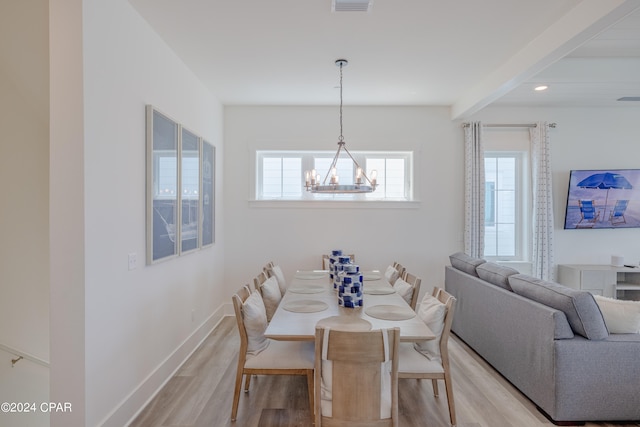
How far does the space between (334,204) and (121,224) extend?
294 centimetres

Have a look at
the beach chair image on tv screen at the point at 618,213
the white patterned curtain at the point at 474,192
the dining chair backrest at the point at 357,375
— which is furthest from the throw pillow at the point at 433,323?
the beach chair image on tv screen at the point at 618,213

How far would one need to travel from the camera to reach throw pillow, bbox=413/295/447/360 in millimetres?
2316

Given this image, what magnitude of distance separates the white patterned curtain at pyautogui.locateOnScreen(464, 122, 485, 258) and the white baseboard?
12.1ft

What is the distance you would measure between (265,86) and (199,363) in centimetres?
320

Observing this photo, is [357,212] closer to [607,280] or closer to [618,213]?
[607,280]

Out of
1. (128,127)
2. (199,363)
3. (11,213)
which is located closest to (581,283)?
(199,363)

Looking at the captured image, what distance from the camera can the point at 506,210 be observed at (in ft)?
15.9

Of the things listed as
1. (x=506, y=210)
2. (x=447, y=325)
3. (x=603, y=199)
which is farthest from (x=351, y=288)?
(x=603, y=199)

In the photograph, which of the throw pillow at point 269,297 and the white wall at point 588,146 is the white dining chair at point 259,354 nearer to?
the throw pillow at point 269,297

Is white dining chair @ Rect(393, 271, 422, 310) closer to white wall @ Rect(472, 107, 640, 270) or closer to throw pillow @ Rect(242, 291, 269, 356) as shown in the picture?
throw pillow @ Rect(242, 291, 269, 356)

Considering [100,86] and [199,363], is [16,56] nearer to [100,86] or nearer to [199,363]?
[100,86]

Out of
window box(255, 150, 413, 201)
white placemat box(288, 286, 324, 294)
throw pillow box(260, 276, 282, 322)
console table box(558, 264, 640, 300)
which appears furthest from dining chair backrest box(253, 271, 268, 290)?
console table box(558, 264, 640, 300)

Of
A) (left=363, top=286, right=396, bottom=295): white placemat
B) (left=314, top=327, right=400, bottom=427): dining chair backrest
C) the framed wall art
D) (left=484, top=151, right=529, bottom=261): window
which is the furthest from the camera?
(left=484, top=151, right=529, bottom=261): window

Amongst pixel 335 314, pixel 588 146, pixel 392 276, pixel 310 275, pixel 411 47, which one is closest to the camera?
pixel 335 314
